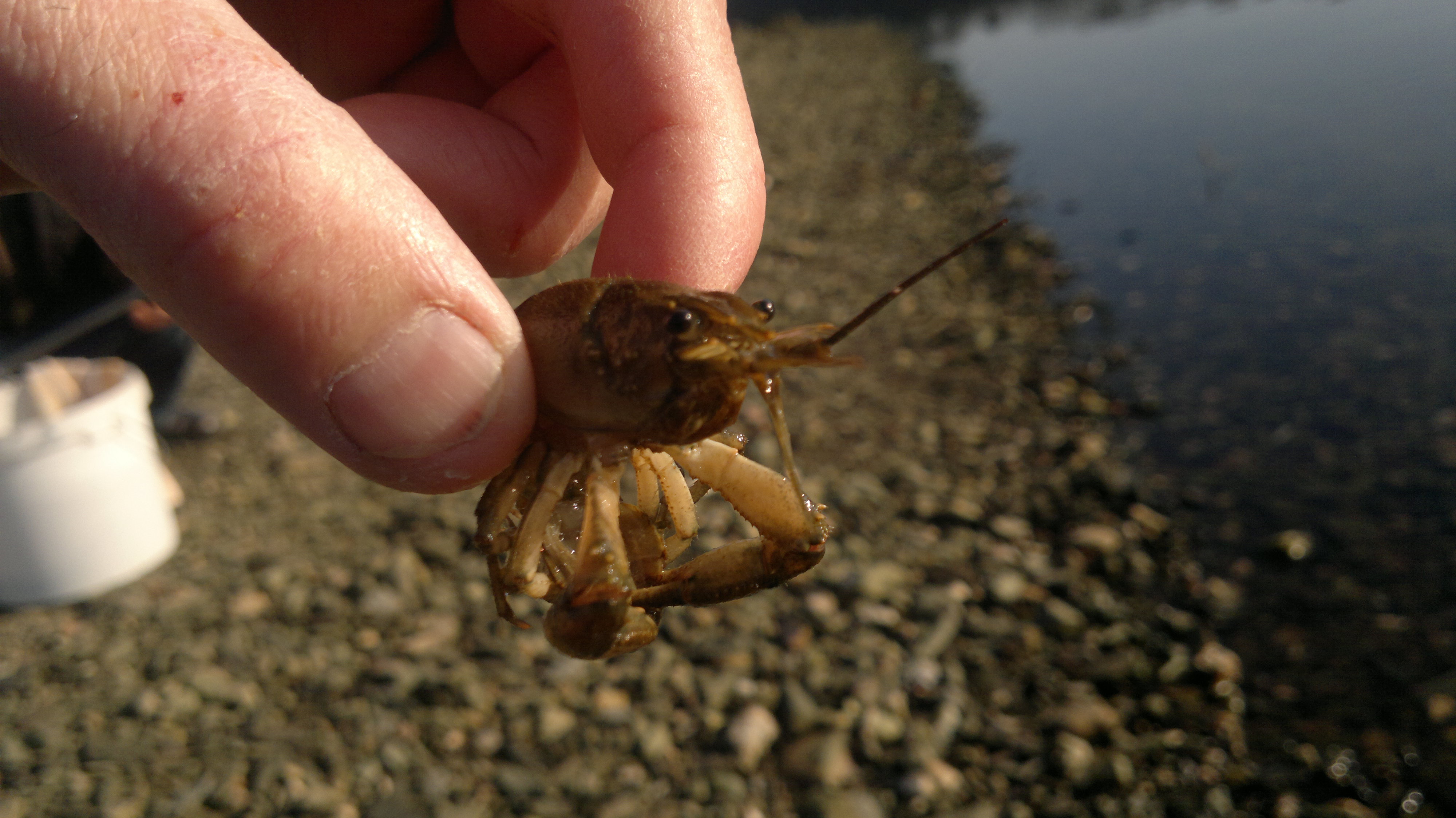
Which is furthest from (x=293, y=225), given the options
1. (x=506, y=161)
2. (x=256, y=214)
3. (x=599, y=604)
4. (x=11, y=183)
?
(x=506, y=161)

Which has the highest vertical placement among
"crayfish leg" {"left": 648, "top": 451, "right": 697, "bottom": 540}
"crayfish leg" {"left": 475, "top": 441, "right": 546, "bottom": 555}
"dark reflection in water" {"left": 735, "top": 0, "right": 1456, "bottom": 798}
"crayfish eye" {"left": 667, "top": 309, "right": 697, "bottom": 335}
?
"crayfish eye" {"left": 667, "top": 309, "right": 697, "bottom": 335}

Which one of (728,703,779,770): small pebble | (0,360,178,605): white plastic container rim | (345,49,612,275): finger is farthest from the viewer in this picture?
(0,360,178,605): white plastic container rim

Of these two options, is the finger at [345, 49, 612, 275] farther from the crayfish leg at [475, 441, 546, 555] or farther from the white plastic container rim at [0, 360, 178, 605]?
the white plastic container rim at [0, 360, 178, 605]

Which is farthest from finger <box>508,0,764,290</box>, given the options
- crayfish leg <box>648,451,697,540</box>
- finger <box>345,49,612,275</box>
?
crayfish leg <box>648,451,697,540</box>

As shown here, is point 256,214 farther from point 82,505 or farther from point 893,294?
point 82,505

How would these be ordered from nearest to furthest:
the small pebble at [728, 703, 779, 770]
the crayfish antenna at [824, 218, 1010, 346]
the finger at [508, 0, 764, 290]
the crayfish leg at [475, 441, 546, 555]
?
the crayfish antenna at [824, 218, 1010, 346] < the crayfish leg at [475, 441, 546, 555] < the finger at [508, 0, 764, 290] < the small pebble at [728, 703, 779, 770]

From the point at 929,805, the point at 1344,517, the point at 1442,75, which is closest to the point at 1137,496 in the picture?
the point at 1344,517

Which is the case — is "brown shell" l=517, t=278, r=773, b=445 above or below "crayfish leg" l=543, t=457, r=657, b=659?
above
